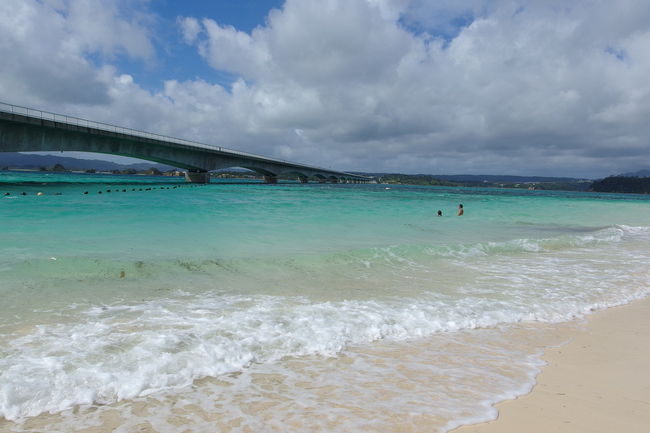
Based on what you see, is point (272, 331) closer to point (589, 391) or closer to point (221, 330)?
point (221, 330)

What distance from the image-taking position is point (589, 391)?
388 centimetres

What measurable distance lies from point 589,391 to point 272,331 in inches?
142

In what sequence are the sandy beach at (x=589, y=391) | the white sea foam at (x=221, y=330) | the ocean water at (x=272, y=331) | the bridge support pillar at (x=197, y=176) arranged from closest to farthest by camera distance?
the sandy beach at (x=589, y=391) → the ocean water at (x=272, y=331) → the white sea foam at (x=221, y=330) → the bridge support pillar at (x=197, y=176)

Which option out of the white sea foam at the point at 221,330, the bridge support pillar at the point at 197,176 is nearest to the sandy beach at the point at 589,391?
the white sea foam at the point at 221,330

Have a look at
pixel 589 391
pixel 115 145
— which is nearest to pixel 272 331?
pixel 589 391

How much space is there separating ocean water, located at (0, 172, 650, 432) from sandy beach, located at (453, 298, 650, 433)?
188mm

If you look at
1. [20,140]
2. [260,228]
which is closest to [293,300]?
[260,228]

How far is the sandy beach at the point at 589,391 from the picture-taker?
128 inches

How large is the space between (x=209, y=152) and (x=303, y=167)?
43.0 m

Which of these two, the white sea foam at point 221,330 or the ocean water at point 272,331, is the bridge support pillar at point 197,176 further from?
the white sea foam at point 221,330

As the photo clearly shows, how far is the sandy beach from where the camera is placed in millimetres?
3252

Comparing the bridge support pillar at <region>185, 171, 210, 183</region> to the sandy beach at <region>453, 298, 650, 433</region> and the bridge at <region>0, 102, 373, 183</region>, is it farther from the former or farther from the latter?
the sandy beach at <region>453, 298, 650, 433</region>

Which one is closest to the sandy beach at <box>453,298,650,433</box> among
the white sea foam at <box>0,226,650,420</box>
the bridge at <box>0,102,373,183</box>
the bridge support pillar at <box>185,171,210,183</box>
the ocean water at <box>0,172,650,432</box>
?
the ocean water at <box>0,172,650,432</box>

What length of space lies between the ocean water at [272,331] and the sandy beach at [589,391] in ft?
0.62
